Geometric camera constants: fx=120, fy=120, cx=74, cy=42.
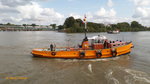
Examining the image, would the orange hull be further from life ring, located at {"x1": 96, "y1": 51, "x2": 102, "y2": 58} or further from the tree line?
the tree line

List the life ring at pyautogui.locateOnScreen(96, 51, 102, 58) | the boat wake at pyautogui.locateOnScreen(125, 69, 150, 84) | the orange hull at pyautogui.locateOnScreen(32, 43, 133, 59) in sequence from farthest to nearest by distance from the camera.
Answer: the orange hull at pyautogui.locateOnScreen(32, 43, 133, 59)
the life ring at pyautogui.locateOnScreen(96, 51, 102, 58)
the boat wake at pyautogui.locateOnScreen(125, 69, 150, 84)

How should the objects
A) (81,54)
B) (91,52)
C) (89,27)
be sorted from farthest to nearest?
(89,27) → (91,52) → (81,54)

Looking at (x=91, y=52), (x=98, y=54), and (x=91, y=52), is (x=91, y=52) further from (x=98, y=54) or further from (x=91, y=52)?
(x=98, y=54)

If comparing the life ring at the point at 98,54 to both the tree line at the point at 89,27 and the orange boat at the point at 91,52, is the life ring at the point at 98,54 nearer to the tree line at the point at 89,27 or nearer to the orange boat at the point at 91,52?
the orange boat at the point at 91,52

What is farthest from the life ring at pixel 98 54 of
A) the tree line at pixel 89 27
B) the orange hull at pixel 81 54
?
the tree line at pixel 89 27

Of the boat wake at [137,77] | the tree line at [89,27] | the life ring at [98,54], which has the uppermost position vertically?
the tree line at [89,27]

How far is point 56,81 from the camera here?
965cm

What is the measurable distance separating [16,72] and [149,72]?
1275 cm

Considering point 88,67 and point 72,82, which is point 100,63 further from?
point 72,82

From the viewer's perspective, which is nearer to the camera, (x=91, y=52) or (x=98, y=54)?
(x=98, y=54)

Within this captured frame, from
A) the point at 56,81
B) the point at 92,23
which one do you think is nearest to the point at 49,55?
the point at 56,81

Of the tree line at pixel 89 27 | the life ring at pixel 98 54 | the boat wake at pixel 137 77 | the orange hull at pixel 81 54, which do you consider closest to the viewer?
the boat wake at pixel 137 77

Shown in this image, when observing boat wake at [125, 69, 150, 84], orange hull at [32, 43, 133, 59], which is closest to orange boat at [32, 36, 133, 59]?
orange hull at [32, 43, 133, 59]

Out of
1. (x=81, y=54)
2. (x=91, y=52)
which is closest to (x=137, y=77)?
(x=91, y=52)
